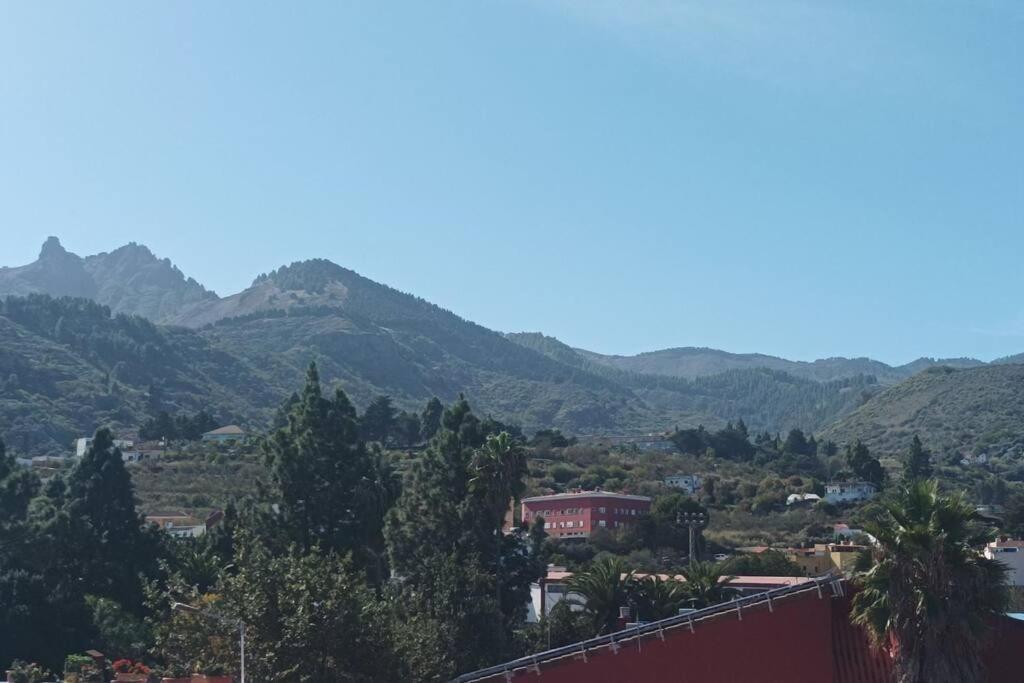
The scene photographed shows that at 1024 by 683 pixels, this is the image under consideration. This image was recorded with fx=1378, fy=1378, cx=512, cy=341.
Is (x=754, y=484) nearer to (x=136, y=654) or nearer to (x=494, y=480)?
(x=494, y=480)

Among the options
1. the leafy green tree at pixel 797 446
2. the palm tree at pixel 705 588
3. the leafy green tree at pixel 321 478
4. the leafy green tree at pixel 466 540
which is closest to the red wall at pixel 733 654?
the leafy green tree at pixel 466 540

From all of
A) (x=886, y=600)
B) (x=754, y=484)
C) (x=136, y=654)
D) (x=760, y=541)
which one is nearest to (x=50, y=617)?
(x=136, y=654)

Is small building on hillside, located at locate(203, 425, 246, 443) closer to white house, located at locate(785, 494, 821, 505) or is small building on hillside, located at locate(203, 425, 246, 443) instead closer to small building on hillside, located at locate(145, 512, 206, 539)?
small building on hillside, located at locate(145, 512, 206, 539)

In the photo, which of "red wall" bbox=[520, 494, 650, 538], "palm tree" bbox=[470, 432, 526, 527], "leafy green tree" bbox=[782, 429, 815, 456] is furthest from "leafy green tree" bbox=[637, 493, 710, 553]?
"leafy green tree" bbox=[782, 429, 815, 456]

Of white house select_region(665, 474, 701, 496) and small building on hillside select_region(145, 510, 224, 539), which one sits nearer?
small building on hillside select_region(145, 510, 224, 539)

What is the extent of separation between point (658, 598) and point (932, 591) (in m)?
31.3

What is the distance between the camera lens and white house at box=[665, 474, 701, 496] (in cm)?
15162

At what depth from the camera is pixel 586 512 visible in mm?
121750

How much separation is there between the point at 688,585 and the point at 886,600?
30.1 metres

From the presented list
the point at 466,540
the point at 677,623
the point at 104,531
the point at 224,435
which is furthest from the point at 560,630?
the point at 224,435

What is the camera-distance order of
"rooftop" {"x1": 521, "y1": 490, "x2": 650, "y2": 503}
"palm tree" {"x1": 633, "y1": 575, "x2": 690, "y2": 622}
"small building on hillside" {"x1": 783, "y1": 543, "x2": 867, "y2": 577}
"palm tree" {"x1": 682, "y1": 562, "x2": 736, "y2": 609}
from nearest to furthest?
"palm tree" {"x1": 682, "y1": 562, "x2": 736, "y2": 609} < "palm tree" {"x1": 633, "y1": 575, "x2": 690, "y2": 622} < "small building on hillside" {"x1": 783, "y1": 543, "x2": 867, "y2": 577} < "rooftop" {"x1": 521, "y1": 490, "x2": 650, "y2": 503}

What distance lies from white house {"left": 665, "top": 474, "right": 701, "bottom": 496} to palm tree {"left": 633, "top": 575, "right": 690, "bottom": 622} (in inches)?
3263

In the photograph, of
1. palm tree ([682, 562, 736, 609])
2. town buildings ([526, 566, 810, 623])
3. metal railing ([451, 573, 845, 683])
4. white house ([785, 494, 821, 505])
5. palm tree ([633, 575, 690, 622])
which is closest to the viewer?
metal railing ([451, 573, 845, 683])

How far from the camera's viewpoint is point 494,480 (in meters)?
68.6
